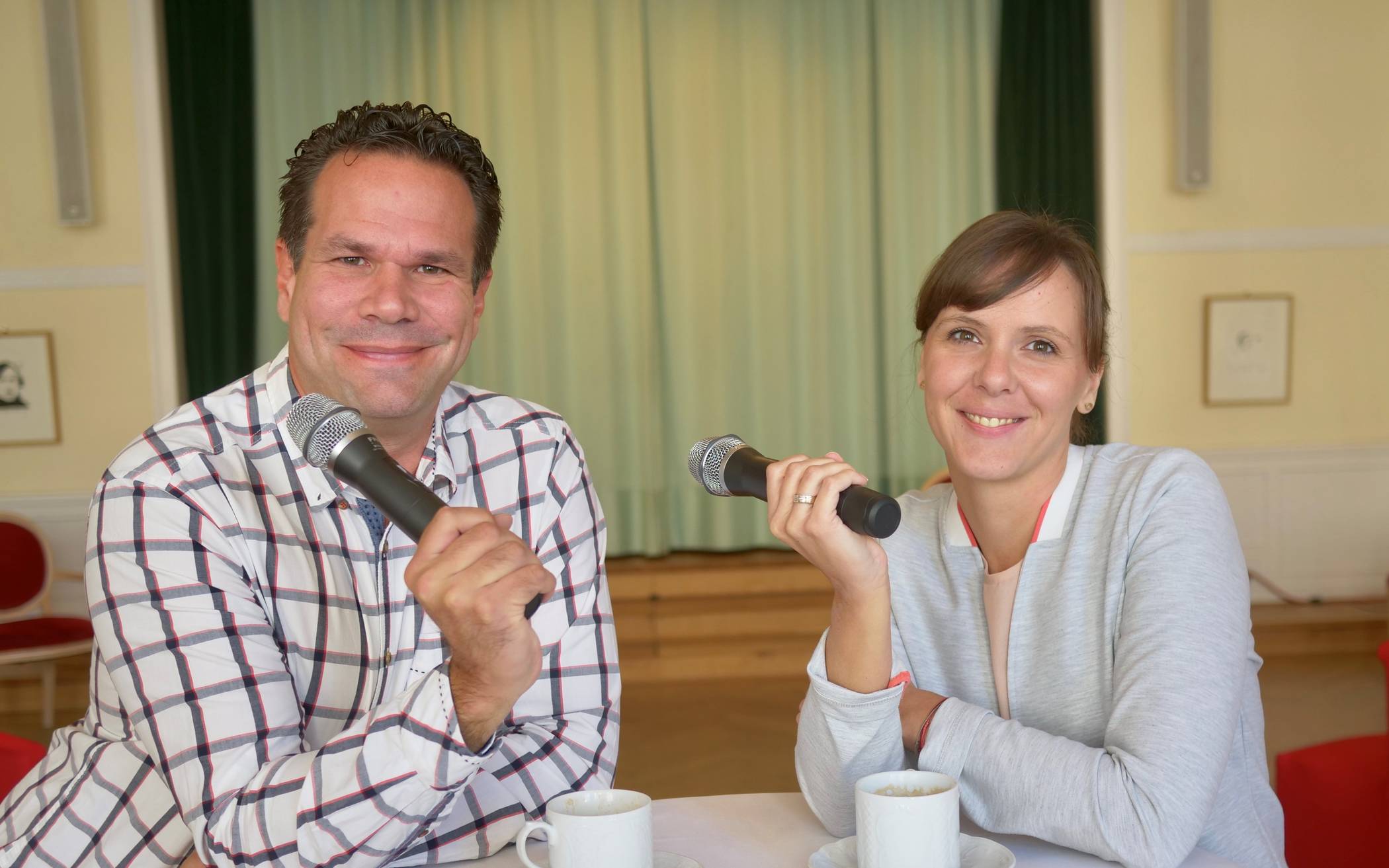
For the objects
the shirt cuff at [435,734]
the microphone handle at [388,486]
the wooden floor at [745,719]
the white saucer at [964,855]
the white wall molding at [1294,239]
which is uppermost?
the white wall molding at [1294,239]

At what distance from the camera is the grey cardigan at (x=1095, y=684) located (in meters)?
1.24

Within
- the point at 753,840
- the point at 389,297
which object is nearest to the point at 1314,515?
the point at 753,840

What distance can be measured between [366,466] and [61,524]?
556cm

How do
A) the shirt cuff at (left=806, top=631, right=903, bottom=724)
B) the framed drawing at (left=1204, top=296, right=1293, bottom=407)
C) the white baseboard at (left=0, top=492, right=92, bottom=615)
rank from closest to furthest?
the shirt cuff at (left=806, top=631, right=903, bottom=724) < the white baseboard at (left=0, top=492, right=92, bottom=615) < the framed drawing at (left=1204, top=296, right=1293, bottom=407)

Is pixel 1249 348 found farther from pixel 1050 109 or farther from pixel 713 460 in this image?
pixel 713 460

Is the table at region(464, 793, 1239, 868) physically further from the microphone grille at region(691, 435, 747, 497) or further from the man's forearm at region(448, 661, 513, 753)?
the microphone grille at region(691, 435, 747, 497)

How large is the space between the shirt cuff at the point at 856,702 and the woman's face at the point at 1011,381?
40 centimetres

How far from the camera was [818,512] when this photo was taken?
1.16m

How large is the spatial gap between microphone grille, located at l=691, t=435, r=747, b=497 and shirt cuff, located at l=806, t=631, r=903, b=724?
216 millimetres

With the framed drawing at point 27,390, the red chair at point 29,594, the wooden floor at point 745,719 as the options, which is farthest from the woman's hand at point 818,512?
the framed drawing at point 27,390

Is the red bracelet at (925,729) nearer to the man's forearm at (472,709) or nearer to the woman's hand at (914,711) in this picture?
the woman's hand at (914,711)

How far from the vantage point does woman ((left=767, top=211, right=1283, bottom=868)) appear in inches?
48.8

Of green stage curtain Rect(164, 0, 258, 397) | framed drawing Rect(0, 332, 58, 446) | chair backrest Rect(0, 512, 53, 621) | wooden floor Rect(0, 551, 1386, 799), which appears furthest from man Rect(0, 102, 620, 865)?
green stage curtain Rect(164, 0, 258, 397)

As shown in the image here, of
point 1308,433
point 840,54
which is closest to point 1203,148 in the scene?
point 1308,433
